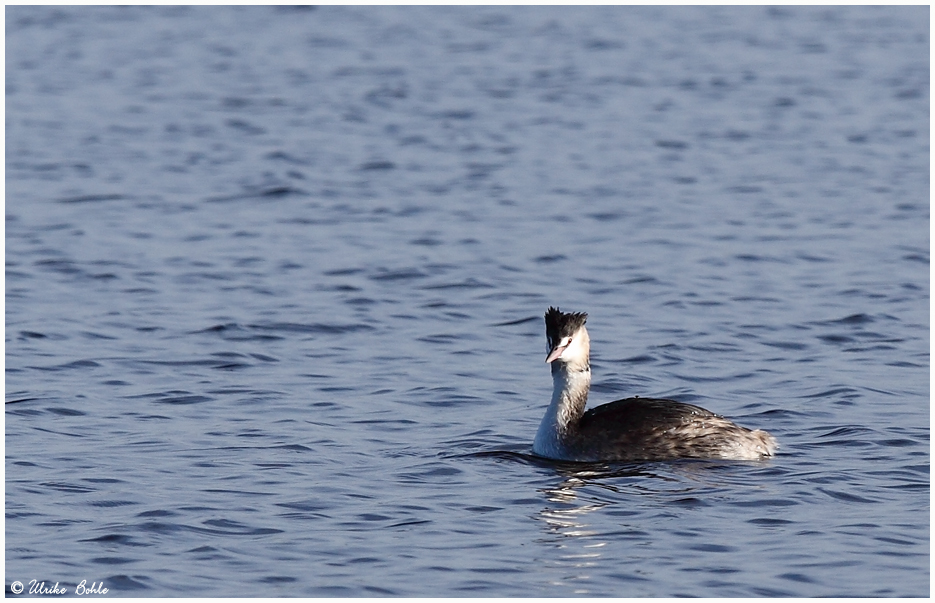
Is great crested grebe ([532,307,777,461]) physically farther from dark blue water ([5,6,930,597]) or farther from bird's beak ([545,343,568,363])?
dark blue water ([5,6,930,597])

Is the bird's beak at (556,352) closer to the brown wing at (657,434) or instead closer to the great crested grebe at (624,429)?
the great crested grebe at (624,429)

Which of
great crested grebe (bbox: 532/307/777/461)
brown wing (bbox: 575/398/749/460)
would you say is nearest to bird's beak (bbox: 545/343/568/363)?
great crested grebe (bbox: 532/307/777/461)

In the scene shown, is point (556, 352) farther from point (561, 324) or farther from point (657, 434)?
point (657, 434)

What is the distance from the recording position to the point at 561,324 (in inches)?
488

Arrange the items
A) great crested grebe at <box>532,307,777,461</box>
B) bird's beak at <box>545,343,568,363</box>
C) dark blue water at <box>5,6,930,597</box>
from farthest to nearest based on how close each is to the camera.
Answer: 1. bird's beak at <box>545,343,568,363</box>
2. great crested grebe at <box>532,307,777,461</box>
3. dark blue water at <box>5,6,930,597</box>

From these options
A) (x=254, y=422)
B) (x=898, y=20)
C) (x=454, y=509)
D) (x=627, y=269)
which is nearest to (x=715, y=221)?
(x=627, y=269)

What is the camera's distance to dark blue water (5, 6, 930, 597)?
10195 millimetres

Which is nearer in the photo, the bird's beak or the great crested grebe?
the great crested grebe

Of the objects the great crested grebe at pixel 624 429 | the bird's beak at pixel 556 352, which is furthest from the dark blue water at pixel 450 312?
the bird's beak at pixel 556 352

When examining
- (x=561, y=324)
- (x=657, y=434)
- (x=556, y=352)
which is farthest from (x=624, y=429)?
(x=561, y=324)

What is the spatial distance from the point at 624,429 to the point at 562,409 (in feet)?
1.77

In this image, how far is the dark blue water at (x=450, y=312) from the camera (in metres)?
10.2

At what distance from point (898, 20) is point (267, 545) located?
37.1 m

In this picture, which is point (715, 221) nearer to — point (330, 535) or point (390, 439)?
point (390, 439)
